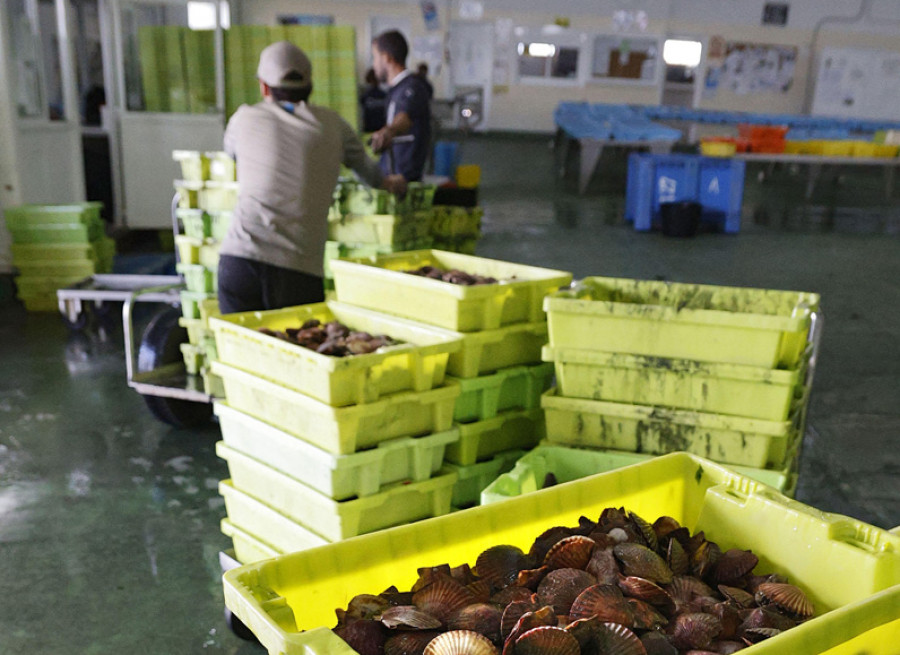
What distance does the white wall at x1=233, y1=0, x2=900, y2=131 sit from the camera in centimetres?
1552

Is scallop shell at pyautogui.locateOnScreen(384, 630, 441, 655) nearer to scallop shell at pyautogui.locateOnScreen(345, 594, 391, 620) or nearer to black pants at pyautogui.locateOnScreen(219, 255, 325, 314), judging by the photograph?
scallop shell at pyautogui.locateOnScreen(345, 594, 391, 620)

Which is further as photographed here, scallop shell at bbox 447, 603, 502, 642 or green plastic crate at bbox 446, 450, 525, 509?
green plastic crate at bbox 446, 450, 525, 509

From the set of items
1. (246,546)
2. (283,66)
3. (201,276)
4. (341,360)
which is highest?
(283,66)

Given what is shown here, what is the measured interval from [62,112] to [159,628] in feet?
20.1

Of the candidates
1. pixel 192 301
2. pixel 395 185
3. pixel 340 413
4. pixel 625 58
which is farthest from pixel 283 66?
pixel 625 58

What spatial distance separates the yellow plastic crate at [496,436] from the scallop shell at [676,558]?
3.54ft

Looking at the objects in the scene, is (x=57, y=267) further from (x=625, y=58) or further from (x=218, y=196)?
(x=625, y=58)

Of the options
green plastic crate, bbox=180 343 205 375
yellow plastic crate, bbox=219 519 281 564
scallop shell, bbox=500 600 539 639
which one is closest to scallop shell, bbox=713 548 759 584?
scallop shell, bbox=500 600 539 639

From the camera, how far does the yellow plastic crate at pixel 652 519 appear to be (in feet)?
3.53

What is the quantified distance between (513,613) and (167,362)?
10.1ft

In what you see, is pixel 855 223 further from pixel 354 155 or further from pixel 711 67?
pixel 354 155

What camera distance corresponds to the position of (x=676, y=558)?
4.58 feet

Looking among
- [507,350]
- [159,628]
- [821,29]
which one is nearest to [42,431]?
[159,628]

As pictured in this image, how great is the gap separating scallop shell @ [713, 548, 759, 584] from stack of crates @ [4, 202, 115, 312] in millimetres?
5348
